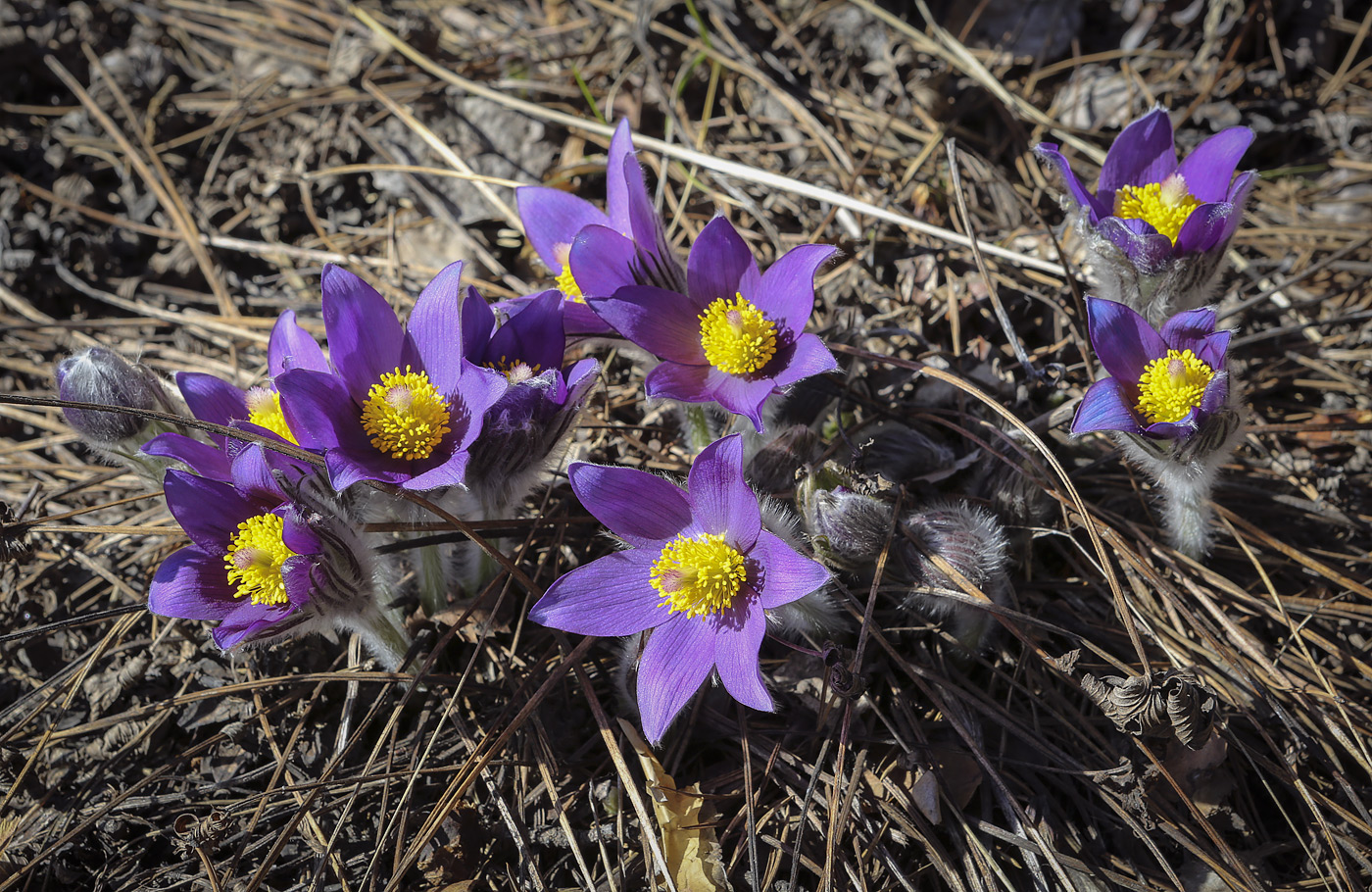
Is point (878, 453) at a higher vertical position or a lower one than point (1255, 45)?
lower

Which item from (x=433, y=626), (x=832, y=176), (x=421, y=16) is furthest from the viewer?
(x=421, y=16)

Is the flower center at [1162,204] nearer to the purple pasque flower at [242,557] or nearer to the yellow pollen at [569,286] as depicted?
the yellow pollen at [569,286]

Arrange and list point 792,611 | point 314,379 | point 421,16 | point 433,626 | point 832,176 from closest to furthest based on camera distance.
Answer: point 314,379 → point 792,611 → point 433,626 → point 832,176 → point 421,16

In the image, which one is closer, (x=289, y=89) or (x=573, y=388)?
(x=573, y=388)

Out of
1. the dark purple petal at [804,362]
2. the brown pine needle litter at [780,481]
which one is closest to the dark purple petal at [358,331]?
the brown pine needle litter at [780,481]

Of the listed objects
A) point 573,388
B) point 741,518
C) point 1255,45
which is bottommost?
point 741,518

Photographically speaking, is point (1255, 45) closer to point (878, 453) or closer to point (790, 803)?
point (878, 453)

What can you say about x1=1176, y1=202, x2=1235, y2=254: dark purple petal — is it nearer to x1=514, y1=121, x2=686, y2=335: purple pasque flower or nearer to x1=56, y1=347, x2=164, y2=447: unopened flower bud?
x1=514, y1=121, x2=686, y2=335: purple pasque flower

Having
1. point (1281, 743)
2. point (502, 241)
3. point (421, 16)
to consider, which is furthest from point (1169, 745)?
point (421, 16)
